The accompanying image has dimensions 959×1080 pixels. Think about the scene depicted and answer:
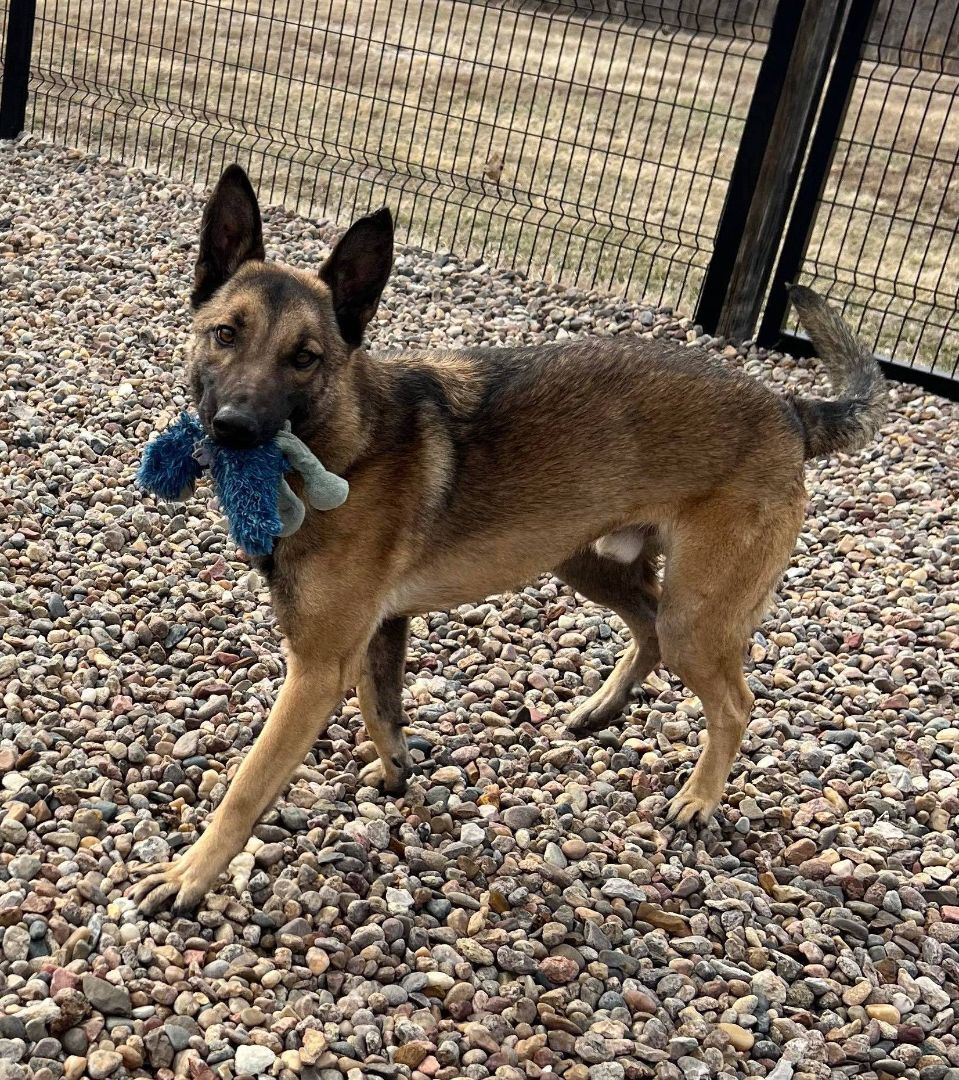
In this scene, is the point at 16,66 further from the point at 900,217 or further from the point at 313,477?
the point at 313,477

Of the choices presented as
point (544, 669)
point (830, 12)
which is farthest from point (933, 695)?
point (830, 12)

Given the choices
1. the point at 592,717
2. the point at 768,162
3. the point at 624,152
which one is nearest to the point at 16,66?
the point at 624,152

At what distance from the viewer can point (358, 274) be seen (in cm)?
353

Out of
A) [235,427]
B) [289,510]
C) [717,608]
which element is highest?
[235,427]

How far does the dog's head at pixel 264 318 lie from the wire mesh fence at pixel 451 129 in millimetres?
4542

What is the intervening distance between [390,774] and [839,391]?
2101 mm

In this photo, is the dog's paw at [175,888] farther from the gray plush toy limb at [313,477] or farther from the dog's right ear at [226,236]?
the dog's right ear at [226,236]

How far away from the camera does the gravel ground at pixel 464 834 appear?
9.71 ft

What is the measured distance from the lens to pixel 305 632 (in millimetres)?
3352

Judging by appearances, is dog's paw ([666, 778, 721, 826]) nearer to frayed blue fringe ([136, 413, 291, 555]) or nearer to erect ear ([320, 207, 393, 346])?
frayed blue fringe ([136, 413, 291, 555])

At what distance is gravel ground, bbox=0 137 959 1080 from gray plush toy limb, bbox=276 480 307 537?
93 cm

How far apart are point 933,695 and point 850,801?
0.84m

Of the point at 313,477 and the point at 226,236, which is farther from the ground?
the point at 226,236

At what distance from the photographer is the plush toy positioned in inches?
124
